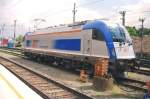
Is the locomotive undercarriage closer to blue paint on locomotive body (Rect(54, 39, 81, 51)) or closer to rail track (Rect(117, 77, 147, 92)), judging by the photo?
rail track (Rect(117, 77, 147, 92))

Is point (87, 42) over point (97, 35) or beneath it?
beneath

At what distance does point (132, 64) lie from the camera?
57.9 feet

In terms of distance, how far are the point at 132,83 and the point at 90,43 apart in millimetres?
3973

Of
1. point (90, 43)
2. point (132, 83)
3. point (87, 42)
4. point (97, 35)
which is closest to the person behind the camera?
point (132, 83)

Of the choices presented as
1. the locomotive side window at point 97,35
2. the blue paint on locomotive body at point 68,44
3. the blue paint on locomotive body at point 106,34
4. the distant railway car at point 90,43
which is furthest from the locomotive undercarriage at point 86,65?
the locomotive side window at point 97,35

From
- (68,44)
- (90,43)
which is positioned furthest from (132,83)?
(68,44)

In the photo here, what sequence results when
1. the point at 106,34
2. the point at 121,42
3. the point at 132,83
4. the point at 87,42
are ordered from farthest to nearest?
the point at 87,42, the point at 121,42, the point at 106,34, the point at 132,83

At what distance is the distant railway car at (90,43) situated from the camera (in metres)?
17.2

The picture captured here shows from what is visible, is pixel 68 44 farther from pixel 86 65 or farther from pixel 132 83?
pixel 132 83

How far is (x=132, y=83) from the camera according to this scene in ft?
53.3

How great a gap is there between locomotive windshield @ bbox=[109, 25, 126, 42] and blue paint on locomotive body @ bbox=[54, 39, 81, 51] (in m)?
3.12

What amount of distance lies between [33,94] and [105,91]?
3.39m

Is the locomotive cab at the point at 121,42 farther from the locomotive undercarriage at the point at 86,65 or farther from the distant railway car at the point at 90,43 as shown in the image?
the locomotive undercarriage at the point at 86,65

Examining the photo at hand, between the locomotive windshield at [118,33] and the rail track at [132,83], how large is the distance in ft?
7.76
